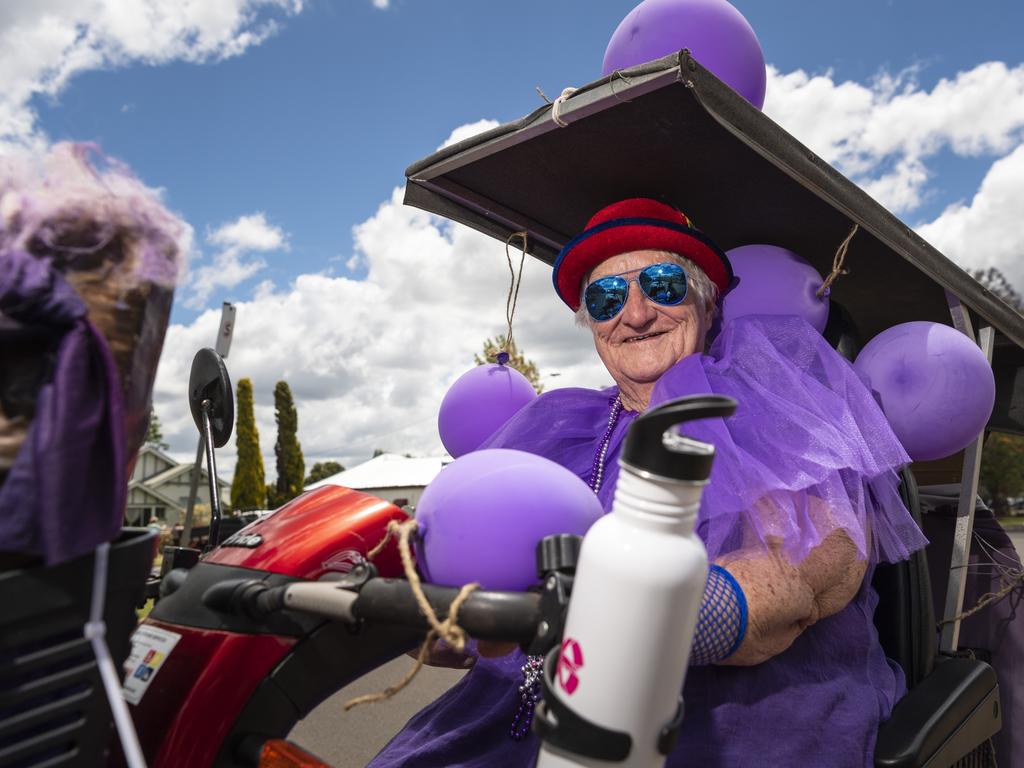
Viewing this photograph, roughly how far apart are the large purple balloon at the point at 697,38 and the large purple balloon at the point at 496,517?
162 centimetres

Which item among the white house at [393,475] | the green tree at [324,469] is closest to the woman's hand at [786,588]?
the white house at [393,475]

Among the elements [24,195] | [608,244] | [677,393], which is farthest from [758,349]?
[24,195]

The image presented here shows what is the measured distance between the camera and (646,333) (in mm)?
2086

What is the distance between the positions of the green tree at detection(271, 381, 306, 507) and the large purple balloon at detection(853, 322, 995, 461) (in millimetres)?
31669

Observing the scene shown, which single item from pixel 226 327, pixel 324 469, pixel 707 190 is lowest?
pixel 324 469

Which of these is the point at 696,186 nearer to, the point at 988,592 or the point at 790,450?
the point at 790,450

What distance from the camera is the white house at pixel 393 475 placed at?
1716 cm

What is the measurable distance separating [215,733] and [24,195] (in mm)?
751

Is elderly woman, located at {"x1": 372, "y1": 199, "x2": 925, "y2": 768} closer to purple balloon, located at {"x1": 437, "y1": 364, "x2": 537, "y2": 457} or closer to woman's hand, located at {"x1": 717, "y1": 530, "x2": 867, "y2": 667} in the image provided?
woman's hand, located at {"x1": 717, "y1": 530, "x2": 867, "y2": 667}

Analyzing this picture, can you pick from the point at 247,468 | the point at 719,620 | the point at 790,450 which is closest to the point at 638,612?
the point at 719,620

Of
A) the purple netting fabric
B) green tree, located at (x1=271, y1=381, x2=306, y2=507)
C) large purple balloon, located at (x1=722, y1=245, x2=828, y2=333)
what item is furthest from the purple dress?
Answer: green tree, located at (x1=271, y1=381, x2=306, y2=507)

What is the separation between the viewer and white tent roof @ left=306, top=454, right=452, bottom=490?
17248 millimetres

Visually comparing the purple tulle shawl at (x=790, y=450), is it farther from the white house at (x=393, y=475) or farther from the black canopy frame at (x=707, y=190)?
the white house at (x=393, y=475)

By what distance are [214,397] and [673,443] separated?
1.04 meters
